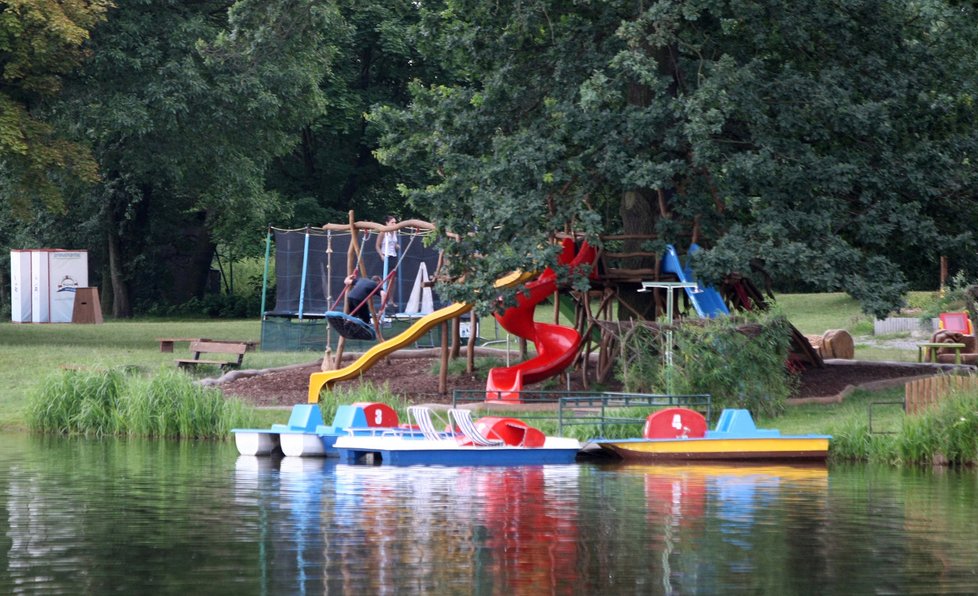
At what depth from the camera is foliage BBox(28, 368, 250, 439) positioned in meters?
26.0

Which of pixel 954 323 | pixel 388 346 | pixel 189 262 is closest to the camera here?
pixel 388 346

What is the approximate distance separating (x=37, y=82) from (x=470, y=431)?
2056 centimetres

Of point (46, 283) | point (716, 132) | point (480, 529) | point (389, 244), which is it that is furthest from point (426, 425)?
point (46, 283)

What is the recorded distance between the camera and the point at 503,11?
94.3ft

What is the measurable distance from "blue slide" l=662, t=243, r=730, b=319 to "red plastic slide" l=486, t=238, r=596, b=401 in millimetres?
1553

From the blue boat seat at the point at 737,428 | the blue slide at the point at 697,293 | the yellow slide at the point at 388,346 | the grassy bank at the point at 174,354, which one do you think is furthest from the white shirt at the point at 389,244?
the blue boat seat at the point at 737,428

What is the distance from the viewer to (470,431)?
23.0 m

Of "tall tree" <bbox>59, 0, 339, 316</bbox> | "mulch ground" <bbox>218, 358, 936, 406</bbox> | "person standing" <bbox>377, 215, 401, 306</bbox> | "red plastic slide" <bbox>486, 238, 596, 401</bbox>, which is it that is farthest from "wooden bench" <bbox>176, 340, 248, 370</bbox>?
"red plastic slide" <bbox>486, 238, 596, 401</bbox>

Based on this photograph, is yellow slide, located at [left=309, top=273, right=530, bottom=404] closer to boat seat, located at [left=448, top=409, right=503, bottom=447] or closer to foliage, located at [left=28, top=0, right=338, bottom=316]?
boat seat, located at [left=448, top=409, right=503, bottom=447]

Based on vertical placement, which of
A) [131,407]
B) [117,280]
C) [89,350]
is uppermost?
[117,280]

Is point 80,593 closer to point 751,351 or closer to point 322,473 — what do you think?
point 322,473

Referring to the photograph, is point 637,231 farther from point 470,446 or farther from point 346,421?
point 470,446

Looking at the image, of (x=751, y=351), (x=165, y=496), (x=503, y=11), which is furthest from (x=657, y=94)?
(x=165, y=496)

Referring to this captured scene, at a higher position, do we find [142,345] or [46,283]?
[46,283]
